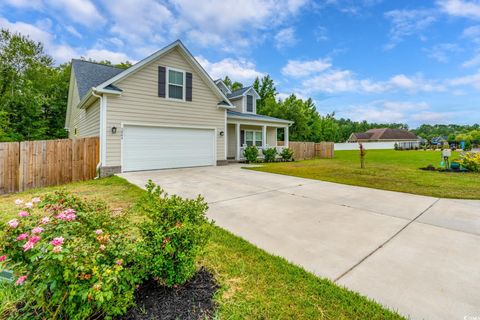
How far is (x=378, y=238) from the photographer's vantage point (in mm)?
3293

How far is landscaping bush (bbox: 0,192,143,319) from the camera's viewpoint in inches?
56.3

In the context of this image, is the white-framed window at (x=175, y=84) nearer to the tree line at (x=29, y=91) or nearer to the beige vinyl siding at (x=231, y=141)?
the beige vinyl siding at (x=231, y=141)

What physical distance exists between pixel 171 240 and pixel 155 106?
9654 mm

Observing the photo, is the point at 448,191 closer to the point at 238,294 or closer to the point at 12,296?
the point at 238,294

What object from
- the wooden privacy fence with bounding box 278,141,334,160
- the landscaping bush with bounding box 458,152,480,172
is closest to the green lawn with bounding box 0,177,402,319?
the landscaping bush with bounding box 458,152,480,172

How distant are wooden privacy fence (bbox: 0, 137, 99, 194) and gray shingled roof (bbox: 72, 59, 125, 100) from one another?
17.8 feet

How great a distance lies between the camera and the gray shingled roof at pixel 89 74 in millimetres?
12719

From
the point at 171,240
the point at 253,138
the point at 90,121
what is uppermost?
the point at 90,121

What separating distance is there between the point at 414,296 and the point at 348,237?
4.13 ft

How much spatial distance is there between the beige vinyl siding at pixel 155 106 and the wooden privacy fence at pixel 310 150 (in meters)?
8.22

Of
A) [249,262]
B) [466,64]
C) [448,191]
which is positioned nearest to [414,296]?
[249,262]

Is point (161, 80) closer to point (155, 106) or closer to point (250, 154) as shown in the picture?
point (155, 106)

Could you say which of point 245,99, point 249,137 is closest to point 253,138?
point 249,137

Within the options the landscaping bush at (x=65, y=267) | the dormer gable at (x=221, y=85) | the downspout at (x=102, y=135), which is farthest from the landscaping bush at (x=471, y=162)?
the downspout at (x=102, y=135)
